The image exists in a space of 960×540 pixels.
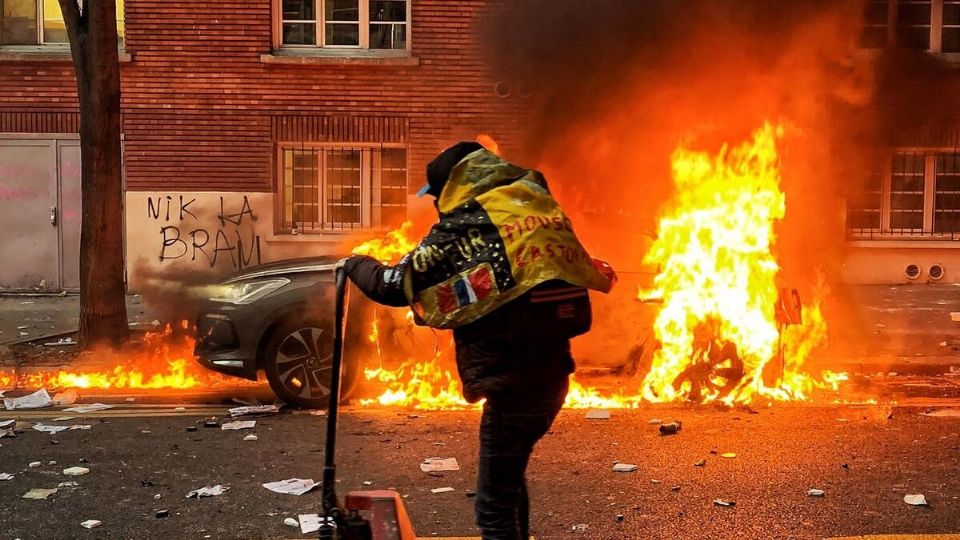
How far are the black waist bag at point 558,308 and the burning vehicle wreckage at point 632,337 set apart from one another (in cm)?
380

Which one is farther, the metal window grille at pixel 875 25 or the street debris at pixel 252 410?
the metal window grille at pixel 875 25

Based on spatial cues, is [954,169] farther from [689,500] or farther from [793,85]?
[689,500]

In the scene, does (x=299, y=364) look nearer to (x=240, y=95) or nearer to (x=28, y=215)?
(x=240, y=95)

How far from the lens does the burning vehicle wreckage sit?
7.12 meters

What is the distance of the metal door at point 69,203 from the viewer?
575 inches

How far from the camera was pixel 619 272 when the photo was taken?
7324 mm

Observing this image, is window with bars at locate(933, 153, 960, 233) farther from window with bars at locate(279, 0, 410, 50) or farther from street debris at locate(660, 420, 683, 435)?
street debris at locate(660, 420, 683, 435)

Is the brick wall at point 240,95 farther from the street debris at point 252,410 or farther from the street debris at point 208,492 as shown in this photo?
the street debris at point 208,492

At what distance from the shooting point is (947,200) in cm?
1547

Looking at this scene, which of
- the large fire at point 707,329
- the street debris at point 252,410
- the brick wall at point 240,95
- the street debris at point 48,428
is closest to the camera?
the street debris at point 48,428

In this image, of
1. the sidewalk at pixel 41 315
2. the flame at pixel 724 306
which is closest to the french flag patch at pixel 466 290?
the flame at pixel 724 306

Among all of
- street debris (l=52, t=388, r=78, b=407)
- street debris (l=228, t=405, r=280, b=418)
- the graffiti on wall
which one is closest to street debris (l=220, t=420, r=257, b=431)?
street debris (l=228, t=405, r=280, b=418)

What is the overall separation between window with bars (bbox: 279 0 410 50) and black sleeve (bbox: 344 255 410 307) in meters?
12.1

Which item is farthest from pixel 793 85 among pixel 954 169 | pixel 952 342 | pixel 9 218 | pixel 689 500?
pixel 9 218
